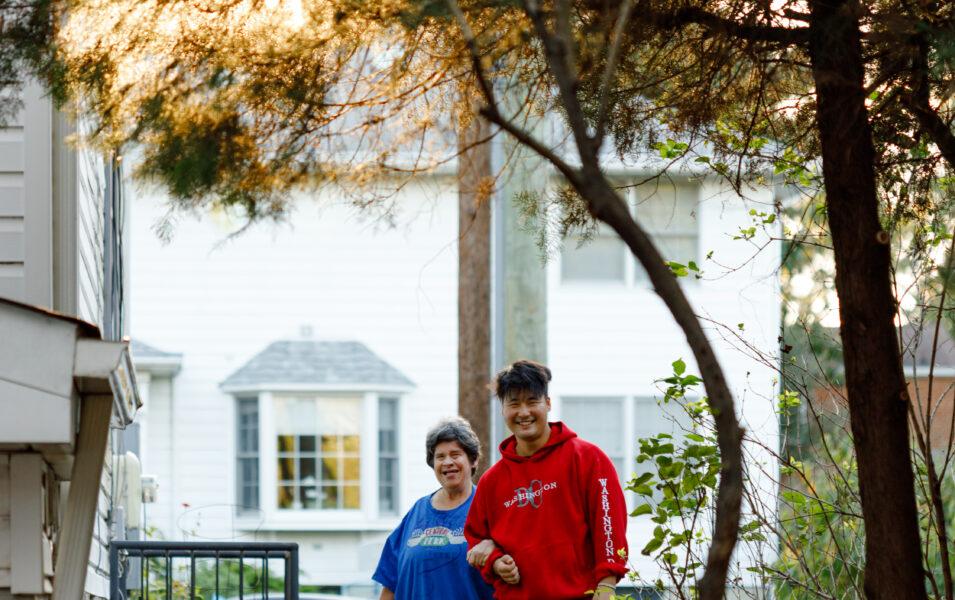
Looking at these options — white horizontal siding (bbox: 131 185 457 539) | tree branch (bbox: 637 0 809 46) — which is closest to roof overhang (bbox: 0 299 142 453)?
tree branch (bbox: 637 0 809 46)

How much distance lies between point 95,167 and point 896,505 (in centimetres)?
469

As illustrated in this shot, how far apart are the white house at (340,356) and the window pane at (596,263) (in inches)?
1.2

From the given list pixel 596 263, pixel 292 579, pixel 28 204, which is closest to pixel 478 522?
pixel 28 204

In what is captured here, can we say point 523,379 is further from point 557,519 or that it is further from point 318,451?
point 318,451

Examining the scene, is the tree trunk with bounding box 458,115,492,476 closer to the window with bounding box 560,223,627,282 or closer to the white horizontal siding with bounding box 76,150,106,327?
the white horizontal siding with bounding box 76,150,106,327

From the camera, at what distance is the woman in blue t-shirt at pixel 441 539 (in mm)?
4453

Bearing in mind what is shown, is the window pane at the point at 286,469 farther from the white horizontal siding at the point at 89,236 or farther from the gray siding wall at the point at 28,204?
the gray siding wall at the point at 28,204

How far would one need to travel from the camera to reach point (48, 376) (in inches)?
136

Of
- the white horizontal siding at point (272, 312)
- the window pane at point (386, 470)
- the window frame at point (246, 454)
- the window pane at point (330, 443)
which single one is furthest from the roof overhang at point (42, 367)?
the window pane at point (330, 443)

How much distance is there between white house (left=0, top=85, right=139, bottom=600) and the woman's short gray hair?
116 centimetres

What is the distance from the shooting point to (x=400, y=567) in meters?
4.62

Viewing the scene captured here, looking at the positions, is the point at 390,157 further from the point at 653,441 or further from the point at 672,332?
the point at 672,332

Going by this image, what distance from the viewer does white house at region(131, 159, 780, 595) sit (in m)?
16.0

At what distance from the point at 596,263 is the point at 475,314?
793 cm
